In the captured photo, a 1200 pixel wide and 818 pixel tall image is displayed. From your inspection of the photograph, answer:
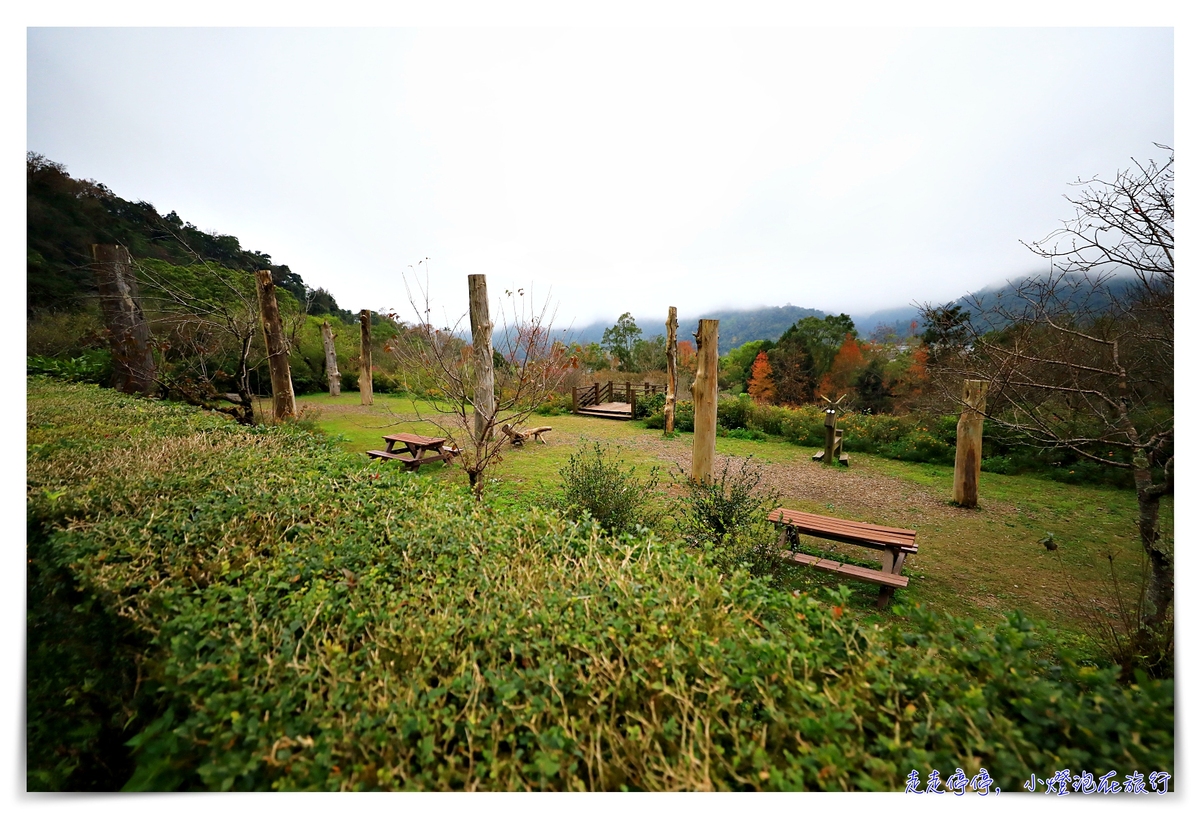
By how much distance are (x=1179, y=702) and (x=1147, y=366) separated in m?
1.55

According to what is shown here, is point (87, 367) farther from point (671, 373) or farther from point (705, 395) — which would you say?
point (671, 373)

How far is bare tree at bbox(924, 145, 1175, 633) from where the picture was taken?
207cm

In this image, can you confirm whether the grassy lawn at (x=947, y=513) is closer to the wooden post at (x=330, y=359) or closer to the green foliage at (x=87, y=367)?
the green foliage at (x=87, y=367)

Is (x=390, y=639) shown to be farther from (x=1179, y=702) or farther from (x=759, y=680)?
(x=1179, y=702)

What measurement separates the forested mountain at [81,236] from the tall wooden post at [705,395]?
5555 millimetres

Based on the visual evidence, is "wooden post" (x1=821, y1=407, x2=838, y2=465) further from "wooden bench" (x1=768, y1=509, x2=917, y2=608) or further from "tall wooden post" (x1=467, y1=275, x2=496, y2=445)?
"tall wooden post" (x1=467, y1=275, x2=496, y2=445)

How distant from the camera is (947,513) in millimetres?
6082

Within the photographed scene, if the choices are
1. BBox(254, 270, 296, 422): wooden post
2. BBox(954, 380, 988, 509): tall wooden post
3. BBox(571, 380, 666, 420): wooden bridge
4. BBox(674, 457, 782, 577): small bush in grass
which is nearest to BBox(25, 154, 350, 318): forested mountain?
BBox(254, 270, 296, 422): wooden post

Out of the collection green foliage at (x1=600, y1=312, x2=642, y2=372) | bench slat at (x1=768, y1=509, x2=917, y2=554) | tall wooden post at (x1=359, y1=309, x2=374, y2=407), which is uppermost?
green foliage at (x1=600, y1=312, x2=642, y2=372)

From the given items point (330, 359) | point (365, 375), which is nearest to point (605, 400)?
point (365, 375)

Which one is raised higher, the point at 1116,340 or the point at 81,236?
the point at 81,236

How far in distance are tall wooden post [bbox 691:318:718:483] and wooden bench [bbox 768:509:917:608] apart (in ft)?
5.78

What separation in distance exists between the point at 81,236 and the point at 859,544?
24.9ft

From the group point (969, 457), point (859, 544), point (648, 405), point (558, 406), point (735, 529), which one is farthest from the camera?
point (558, 406)
